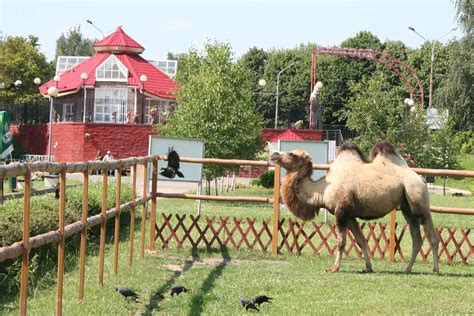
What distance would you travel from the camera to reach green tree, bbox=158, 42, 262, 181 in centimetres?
3422

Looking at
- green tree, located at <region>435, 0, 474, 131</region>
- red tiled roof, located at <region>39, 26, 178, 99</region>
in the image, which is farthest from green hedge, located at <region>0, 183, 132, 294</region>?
red tiled roof, located at <region>39, 26, 178, 99</region>

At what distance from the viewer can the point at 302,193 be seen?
14.2 meters

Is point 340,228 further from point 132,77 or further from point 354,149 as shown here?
point 132,77

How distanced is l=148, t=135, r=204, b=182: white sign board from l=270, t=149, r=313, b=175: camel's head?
14.0 ft

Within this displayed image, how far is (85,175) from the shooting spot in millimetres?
9953

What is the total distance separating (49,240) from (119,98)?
54787 millimetres

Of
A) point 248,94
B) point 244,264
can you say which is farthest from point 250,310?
point 248,94

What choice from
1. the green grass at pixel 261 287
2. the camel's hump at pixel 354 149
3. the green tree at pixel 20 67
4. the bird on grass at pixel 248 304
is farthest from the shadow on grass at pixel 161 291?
the green tree at pixel 20 67

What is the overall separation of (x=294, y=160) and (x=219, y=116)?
20322 millimetres

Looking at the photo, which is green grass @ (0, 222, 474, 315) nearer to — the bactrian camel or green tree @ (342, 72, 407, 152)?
the bactrian camel

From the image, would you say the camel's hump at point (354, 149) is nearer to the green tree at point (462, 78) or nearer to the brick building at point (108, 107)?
the green tree at point (462, 78)

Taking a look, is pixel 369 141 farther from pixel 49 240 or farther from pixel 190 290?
pixel 49 240

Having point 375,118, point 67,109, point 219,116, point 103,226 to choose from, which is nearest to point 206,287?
point 103,226

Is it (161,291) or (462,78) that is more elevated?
(462,78)
